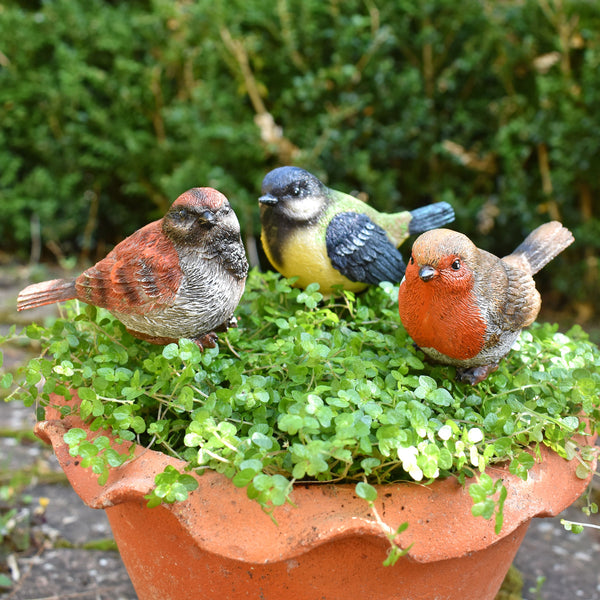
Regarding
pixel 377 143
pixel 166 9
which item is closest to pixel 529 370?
pixel 377 143

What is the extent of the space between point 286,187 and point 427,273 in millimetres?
529

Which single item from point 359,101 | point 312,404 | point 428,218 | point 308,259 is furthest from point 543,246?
point 359,101

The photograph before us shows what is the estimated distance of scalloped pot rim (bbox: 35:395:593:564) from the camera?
112cm

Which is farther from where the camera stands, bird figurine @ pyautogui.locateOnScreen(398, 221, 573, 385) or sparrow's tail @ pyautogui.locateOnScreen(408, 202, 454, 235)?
sparrow's tail @ pyautogui.locateOnScreen(408, 202, 454, 235)

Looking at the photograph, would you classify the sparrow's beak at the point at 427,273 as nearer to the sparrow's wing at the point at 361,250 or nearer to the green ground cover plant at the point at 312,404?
the green ground cover plant at the point at 312,404

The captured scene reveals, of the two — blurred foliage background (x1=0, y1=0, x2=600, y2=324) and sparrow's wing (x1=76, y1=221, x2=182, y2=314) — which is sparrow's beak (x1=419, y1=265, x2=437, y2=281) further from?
blurred foliage background (x1=0, y1=0, x2=600, y2=324)

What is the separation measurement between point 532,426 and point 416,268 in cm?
39

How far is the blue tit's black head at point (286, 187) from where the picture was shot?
5.53 ft

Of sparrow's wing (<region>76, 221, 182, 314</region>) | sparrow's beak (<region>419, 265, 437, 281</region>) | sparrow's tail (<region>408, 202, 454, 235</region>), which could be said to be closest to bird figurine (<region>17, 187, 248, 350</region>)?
sparrow's wing (<region>76, 221, 182, 314</region>)

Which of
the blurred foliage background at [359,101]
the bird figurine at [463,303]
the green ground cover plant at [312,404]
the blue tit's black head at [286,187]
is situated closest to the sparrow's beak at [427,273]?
the bird figurine at [463,303]

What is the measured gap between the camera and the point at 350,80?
11.1 feet

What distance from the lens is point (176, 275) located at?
4.53 feet

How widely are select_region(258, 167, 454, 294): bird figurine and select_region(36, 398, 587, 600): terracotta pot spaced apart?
671 mm

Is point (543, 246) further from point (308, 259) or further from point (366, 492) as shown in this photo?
point (366, 492)
